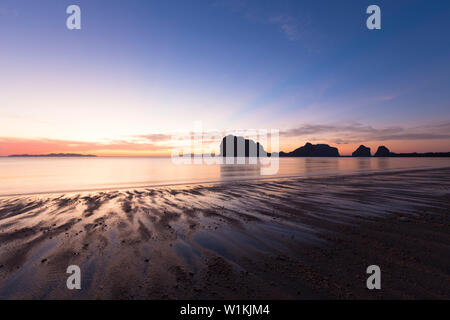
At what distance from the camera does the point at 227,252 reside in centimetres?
567

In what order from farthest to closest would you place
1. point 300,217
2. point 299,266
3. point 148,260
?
point 300,217
point 148,260
point 299,266

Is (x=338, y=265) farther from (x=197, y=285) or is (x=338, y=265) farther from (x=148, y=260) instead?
(x=148, y=260)

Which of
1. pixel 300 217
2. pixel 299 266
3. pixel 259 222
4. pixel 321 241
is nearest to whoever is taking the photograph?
pixel 299 266

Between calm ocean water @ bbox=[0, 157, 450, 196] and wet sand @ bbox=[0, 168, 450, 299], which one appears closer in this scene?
wet sand @ bbox=[0, 168, 450, 299]

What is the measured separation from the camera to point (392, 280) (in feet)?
13.7

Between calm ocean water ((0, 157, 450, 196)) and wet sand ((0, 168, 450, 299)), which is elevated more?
calm ocean water ((0, 157, 450, 196))

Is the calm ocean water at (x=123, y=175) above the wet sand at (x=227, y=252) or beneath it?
above

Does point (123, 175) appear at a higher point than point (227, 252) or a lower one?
higher

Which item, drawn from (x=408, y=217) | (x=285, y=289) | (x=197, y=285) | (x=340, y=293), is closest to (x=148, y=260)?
(x=197, y=285)

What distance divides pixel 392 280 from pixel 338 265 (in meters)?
1.00

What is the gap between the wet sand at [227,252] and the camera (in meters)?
3.96

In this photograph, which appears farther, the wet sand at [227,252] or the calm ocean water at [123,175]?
the calm ocean water at [123,175]

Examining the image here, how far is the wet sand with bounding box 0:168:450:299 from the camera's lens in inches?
156

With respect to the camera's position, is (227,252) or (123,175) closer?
(227,252)
